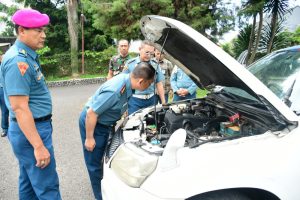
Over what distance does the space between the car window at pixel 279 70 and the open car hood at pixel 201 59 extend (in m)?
0.43

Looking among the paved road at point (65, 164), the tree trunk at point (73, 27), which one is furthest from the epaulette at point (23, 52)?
the tree trunk at point (73, 27)

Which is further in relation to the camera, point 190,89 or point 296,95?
point 190,89

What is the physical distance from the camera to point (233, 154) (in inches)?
82.5

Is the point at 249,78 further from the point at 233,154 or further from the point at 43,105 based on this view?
the point at 43,105

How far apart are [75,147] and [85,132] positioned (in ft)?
7.38

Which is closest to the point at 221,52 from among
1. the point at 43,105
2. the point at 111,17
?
the point at 43,105

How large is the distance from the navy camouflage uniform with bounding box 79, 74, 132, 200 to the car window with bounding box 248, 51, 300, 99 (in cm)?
135

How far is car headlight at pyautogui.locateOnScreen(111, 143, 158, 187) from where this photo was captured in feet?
6.93

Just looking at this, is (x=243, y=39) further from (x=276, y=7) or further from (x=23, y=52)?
(x=23, y=52)

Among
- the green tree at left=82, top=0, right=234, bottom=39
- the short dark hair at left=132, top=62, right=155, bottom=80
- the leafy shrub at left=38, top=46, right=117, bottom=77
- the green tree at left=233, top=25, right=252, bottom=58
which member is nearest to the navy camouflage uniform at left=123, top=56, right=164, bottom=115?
the short dark hair at left=132, top=62, right=155, bottom=80

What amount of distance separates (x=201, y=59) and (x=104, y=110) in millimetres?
1011

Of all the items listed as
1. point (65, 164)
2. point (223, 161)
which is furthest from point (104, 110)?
point (65, 164)

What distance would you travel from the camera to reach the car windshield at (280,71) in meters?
2.81

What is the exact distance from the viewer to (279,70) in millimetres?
3238
